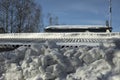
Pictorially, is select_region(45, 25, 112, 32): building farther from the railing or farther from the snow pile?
the snow pile

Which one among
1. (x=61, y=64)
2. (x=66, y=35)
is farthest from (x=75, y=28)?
(x=61, y=64)

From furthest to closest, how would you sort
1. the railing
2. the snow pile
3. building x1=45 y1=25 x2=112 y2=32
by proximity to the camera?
building x1=45 y1=25 x2=112 y2=32 < the railing < the snow pile

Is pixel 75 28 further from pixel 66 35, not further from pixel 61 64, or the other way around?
pixel 61 64

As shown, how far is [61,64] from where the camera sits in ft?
26.7

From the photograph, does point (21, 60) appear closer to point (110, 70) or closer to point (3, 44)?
point (110, 70)

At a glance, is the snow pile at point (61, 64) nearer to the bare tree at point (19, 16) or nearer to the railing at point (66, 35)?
the railing at point (66, 35)

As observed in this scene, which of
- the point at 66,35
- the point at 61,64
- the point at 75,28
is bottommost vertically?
the point at 75,28

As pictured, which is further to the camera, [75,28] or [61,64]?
[75,28]

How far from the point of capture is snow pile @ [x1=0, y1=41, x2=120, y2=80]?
7.77 metres

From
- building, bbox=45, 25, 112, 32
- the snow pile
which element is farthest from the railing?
the snow pile

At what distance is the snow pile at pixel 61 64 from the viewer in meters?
7.77

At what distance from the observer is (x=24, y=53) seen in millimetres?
8969

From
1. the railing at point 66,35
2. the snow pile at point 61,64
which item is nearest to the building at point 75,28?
the railing at point 66,35

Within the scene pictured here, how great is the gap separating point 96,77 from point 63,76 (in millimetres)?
752
